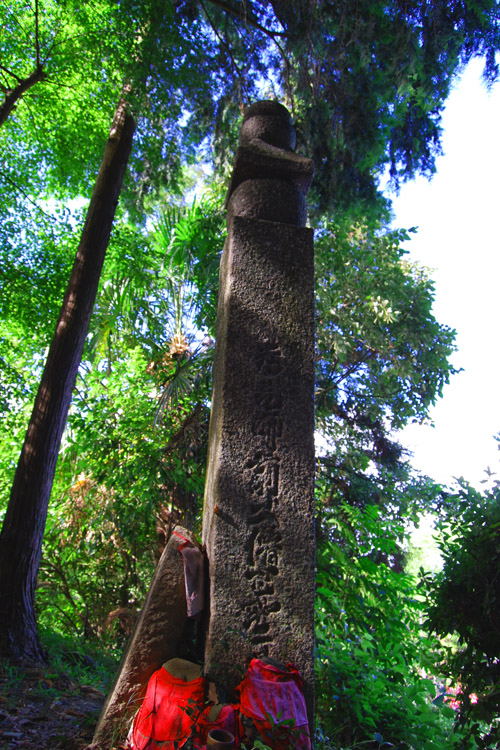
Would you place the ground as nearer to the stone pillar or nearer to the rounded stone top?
the stone pillar

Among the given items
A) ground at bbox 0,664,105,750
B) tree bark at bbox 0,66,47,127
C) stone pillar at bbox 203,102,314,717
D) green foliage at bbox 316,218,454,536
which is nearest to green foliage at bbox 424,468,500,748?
stone pillar at bbox 203,102,314,717

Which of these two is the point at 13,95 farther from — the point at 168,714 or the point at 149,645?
the point at 168,714

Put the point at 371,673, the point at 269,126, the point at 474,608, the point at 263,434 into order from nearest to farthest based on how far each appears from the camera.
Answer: the point at 474,608 < the point at 263,434 < the point at 371,673 < the point at 269,126

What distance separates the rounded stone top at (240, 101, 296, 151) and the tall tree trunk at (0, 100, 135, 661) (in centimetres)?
232

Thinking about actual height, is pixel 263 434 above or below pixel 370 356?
below

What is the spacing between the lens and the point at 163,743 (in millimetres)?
1703

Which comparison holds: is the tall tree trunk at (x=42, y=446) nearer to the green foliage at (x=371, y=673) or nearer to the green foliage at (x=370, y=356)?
the green foliage at (x=371, y=673)

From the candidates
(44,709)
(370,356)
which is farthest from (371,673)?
(370,356)

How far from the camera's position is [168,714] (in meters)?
1.76

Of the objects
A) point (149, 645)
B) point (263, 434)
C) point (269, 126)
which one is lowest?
point (149, 645)

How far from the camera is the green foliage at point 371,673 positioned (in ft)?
7.41

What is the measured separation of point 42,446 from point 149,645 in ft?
8.26

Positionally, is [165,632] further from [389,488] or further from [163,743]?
[389,488]

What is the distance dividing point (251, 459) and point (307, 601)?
643mm
